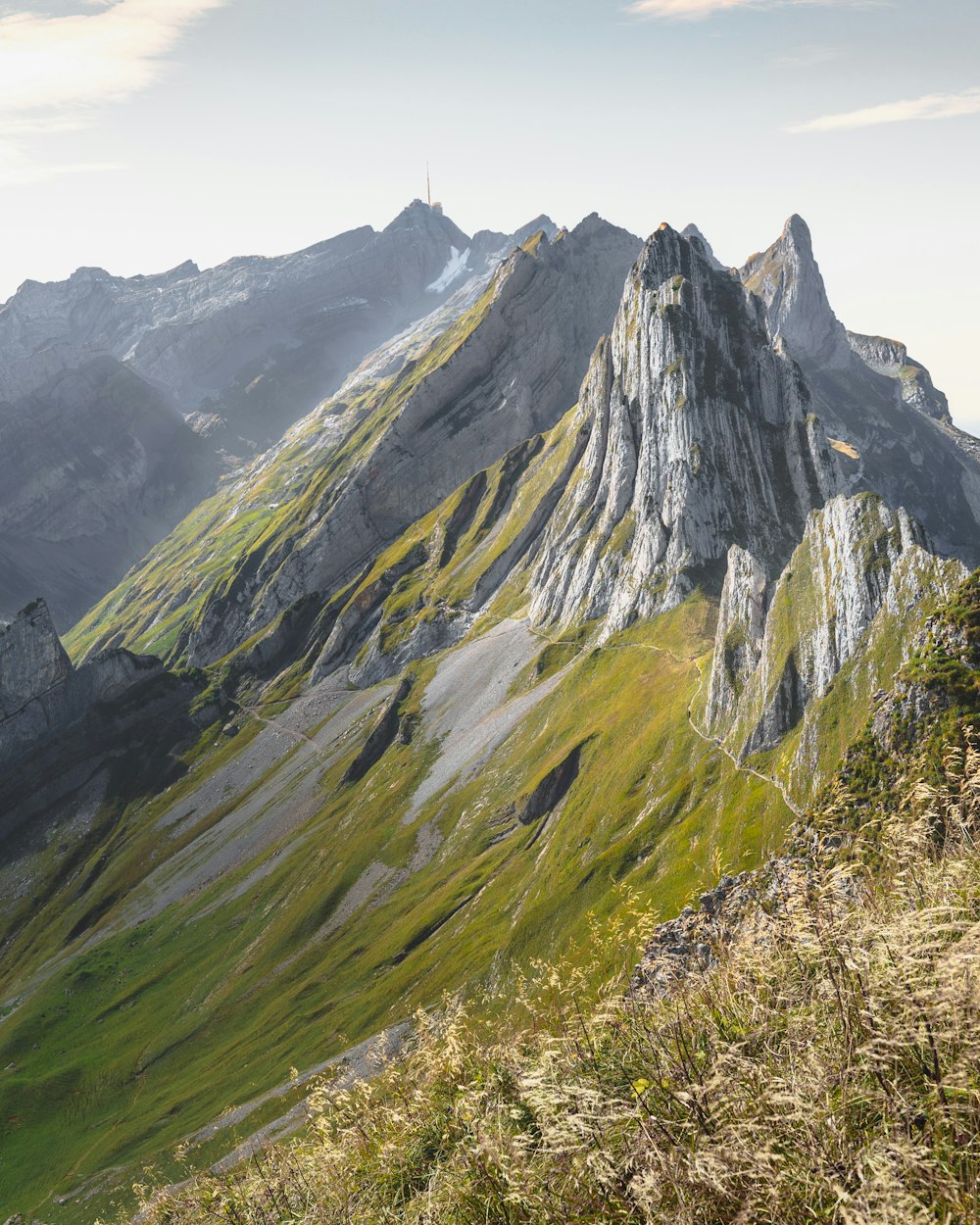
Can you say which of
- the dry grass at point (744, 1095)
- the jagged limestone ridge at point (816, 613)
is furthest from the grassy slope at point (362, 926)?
the dry grass at point (744, 1095)

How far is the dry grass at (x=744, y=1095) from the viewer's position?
7.33 metres

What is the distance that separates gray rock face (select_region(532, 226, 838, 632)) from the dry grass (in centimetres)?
12445

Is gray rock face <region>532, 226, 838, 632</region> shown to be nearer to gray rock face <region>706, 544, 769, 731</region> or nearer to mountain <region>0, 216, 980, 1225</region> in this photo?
mountain <region>0, 216, 980, 1225</region>

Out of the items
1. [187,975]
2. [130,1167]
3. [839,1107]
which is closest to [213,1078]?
[130,1167]

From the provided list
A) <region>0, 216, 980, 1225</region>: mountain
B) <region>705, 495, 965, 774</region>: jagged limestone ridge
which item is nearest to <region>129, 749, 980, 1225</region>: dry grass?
<region>0, 216, 980, 1225</region>: mountain

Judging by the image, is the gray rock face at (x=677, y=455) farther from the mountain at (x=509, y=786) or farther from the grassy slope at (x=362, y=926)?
the grassy slope at (x=362, y=926)

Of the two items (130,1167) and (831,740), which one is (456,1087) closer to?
(831,740)

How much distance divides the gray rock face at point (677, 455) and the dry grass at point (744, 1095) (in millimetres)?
124454

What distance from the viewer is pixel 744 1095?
8.45m

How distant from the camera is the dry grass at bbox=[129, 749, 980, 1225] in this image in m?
7.33

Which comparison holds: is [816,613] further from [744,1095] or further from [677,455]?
[677,455]

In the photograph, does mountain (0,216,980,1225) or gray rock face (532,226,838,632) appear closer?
mountain (0,216,980,1225)

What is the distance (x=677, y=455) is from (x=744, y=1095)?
15071 cm

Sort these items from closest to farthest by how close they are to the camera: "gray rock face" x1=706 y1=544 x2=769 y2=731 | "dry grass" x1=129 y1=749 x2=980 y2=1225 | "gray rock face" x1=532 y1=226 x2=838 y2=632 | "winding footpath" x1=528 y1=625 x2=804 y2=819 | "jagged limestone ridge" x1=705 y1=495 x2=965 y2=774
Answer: "dry grass" x1=129 y1=749 x2=980 y2=1225
"jagged limestone ridge" x1=705 y1=495 x2=965 y2=774
"winding footpath" x1=528 y1=625 x2=804 y2=819
"gray rock face" x1=706 y1=544 x2=769 y2=731
"gray rock face" x1=532 y1=226 x2=838 y2=632
